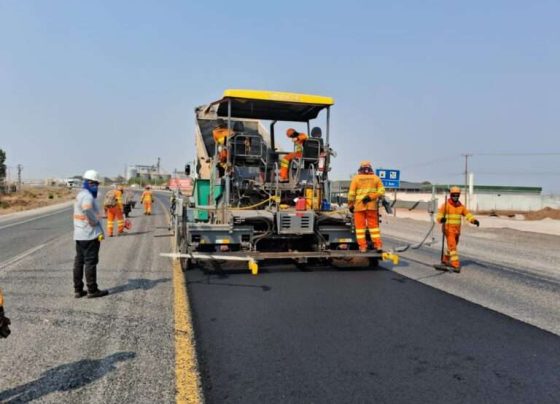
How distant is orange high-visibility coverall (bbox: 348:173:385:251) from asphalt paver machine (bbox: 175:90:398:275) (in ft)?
0.85

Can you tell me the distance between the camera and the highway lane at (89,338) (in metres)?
3.38

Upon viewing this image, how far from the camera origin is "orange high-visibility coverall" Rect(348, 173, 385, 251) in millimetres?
7805

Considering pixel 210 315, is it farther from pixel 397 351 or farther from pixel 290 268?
pixel 290 268

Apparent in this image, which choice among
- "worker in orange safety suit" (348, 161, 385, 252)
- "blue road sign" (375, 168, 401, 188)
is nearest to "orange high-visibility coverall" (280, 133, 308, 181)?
"worker in orange safety suit" (348, 161, 385, 252)

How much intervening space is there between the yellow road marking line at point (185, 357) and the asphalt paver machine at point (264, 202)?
1.46 metres

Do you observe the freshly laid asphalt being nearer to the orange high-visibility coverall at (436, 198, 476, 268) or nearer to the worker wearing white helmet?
the worker wearing white helmet

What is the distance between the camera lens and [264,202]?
8438 millimetres

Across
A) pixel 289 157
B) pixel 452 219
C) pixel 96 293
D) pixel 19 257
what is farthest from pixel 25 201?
pixel 452 219

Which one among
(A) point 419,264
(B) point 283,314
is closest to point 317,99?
(A) point 419,264

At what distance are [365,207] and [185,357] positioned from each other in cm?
453

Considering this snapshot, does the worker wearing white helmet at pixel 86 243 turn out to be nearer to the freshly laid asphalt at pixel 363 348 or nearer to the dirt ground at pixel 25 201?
the freshly laid asphalt at pixel 363 348

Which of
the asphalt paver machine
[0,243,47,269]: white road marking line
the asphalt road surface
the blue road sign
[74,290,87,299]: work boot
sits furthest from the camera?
the blue road sign

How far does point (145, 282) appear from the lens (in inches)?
281

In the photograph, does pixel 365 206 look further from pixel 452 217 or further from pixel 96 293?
pixel 96 293
